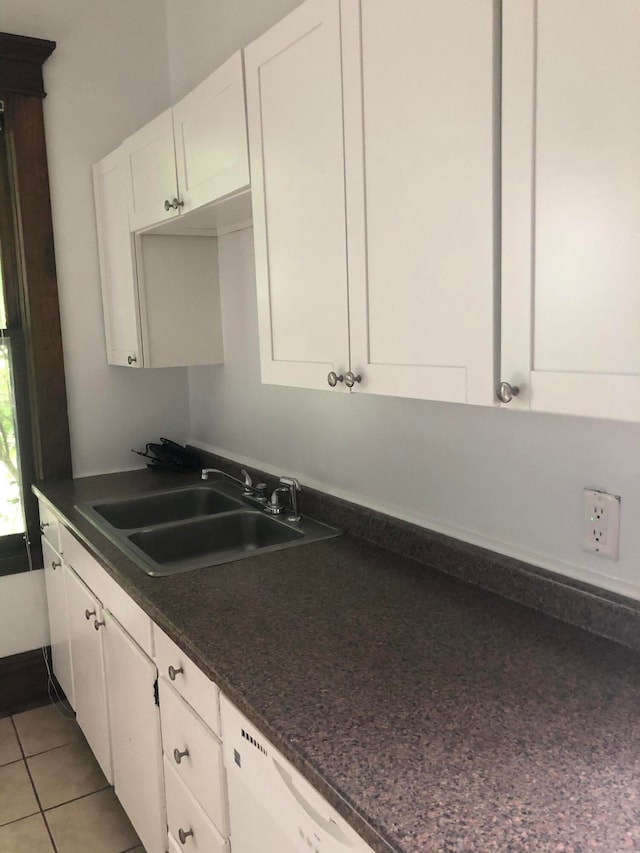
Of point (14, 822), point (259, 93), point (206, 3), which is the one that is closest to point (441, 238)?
point (259, 93)

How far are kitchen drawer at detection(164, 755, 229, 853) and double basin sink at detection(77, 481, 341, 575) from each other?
19.4 inches

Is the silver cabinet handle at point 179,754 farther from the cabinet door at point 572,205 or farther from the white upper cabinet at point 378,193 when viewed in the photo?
the cabinet door at point 572,205

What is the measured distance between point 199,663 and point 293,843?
1.20 feet

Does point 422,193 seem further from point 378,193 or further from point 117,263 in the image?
point 117,263

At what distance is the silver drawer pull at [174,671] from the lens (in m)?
1.53

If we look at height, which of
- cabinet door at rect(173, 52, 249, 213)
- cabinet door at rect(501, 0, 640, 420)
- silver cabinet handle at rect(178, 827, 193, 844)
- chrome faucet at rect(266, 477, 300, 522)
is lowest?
silver cabinet handle at rect(178, 827, 193, 844)

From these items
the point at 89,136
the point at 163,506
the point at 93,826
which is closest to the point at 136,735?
the point at 93,826

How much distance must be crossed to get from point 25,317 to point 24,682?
1.49m

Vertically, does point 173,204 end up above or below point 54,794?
above

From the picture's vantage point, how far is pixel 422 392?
1.26 metres

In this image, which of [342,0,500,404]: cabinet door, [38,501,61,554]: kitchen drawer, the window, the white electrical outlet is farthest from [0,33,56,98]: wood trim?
the white electrical outlet

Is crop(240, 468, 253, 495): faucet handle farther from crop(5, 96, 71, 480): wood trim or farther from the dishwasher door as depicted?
the dishwasher door

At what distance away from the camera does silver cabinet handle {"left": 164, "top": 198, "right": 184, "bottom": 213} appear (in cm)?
208

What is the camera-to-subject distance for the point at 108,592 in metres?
1.98
